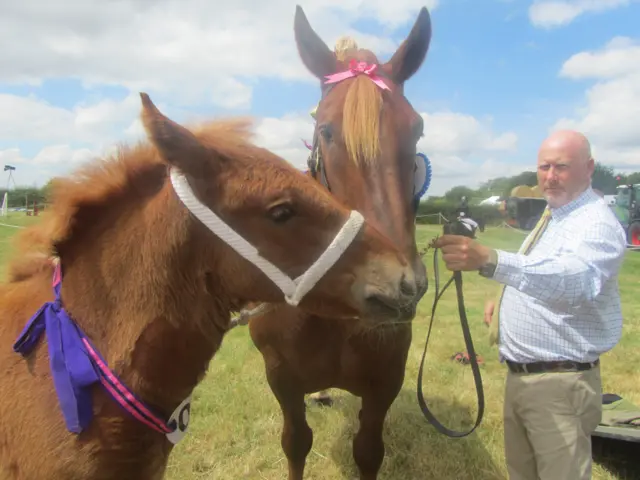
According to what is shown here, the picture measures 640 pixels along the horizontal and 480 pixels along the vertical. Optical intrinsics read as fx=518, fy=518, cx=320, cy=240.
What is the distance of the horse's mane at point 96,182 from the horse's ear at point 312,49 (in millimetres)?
1370

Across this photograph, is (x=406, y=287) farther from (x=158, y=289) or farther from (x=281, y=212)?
(x=158, y=289)

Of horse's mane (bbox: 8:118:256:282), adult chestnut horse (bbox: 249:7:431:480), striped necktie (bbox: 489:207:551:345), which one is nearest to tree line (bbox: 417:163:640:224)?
striped necktie (bbox: 489:207:551:345)

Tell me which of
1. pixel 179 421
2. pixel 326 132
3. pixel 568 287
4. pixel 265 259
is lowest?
pixel 179 421

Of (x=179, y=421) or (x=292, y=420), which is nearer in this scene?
(x=179, y=421)

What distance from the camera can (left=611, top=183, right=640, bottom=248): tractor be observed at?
20656 mm

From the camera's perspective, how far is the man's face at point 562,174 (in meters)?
2.94

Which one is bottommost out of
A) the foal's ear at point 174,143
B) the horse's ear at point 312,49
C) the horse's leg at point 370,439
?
the horse's leg at point 370,439

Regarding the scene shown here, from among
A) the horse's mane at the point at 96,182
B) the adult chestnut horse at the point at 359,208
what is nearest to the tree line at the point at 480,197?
the adult chestnut horse at the point at 359,208

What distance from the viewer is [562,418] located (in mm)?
2865

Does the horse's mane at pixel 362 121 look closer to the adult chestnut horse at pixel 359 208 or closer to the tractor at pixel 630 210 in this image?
the adult chestnut horse at pixel 359 208

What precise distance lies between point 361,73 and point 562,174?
50.9 inches

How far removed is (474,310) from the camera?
9.75 metres

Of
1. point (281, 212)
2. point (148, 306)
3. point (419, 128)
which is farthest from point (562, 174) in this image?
point (148, 306)

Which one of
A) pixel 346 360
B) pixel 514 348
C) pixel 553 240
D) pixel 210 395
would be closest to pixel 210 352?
pixel 346 360
